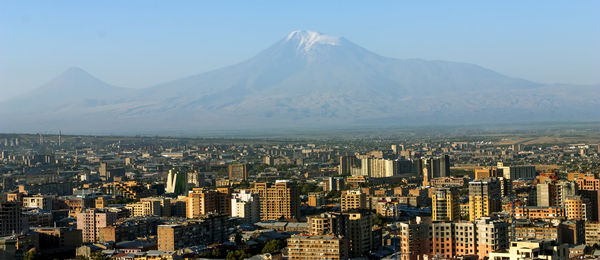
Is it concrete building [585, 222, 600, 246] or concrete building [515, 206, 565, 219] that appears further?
concrete building [515, 206, 565, 219]

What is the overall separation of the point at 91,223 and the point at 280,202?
829cm

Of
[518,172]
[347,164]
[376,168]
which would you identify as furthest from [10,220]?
[347,164]

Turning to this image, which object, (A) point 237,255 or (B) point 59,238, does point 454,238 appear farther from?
(B) point 59,238

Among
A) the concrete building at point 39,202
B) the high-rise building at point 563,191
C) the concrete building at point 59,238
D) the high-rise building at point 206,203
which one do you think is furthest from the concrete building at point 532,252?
the concrete building at point 39,202

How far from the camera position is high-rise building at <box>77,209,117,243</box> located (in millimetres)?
35972

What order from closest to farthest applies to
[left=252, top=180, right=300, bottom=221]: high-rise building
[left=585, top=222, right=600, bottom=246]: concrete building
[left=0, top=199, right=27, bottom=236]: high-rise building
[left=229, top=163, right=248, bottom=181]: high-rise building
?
[left=585, top=222, right=600, bottom=246]: concrete building, [left=0, top=199, right=27, bottom=236]: high-rise building, [left=252, top=180, right=300, bottom=221]: high-rise building, [left=229, top=163, right=248, bottom=181]: high-rise building

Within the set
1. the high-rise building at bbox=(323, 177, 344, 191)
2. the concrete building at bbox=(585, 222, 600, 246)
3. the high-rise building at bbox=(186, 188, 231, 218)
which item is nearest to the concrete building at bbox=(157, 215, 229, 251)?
the high-rise building at bbox=(186, 188, 231, 218)

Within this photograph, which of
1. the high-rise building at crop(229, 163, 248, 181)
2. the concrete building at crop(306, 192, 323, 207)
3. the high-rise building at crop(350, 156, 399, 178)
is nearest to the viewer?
the concrete building at crop(306, 192, 323, 207)

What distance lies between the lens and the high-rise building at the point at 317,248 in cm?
2705

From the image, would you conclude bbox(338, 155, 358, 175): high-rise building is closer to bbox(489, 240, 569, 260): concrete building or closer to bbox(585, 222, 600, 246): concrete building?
bbox(585, 222, 600, 246): concrete building

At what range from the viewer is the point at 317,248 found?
27062 mm

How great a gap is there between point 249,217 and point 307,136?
9129 centimetres

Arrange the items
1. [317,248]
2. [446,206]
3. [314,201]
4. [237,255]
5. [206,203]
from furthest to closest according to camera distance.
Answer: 1. [314,201]
2. [206,203]
3. [446,206]
4. [237,255]
5. [317,248]

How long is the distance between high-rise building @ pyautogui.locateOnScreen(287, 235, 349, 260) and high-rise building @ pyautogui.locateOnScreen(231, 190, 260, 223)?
42.0 feet
